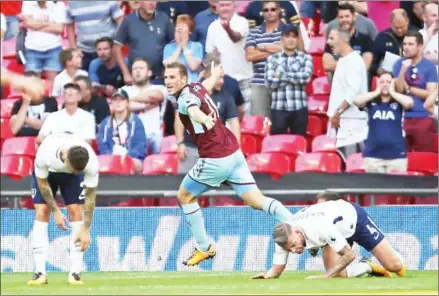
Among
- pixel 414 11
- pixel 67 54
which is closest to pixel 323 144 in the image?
pixel 414 11

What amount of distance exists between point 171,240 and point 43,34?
5.16 m

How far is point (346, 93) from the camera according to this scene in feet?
59.5

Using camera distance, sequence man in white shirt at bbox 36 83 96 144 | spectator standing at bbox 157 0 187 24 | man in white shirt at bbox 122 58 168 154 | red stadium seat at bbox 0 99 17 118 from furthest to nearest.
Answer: red stadium seat at bbox 0 99 17 118
spectator standing at bbox 157 0 187 24
man in white shirt at bbox 122 58 168 154
man in white shirt at bbox 36 83 96 144

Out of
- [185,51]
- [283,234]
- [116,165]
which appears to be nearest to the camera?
[283,234]

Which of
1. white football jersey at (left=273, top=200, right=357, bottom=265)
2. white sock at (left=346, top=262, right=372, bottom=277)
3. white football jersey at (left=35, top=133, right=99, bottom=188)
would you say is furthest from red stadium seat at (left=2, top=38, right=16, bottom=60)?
white football jersey at (left=273, top=200, right=357, bottom=265)

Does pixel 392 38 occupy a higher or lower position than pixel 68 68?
higher

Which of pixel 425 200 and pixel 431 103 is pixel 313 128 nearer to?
pixel 431 103

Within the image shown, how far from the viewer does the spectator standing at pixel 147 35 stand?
64.8 ft

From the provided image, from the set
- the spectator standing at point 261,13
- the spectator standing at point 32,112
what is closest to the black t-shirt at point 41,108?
the spectator standing at point 32,112

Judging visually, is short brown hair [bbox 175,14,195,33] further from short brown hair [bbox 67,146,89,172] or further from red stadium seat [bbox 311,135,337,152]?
short brown hair [bbox 67,146,89,172]

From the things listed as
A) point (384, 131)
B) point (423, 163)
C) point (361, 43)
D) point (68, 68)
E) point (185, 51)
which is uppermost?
point (361, 43)

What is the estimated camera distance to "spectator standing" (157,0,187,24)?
20.4m

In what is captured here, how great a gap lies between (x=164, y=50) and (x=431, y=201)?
15.9 feet

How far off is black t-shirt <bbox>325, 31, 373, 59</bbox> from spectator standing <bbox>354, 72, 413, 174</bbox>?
5.57 feet
